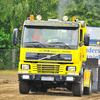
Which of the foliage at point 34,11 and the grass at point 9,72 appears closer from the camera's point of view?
the grass at point 9,72

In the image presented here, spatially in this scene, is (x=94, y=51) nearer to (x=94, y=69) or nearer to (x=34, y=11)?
(x=94, y=69)

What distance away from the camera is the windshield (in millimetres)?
13086

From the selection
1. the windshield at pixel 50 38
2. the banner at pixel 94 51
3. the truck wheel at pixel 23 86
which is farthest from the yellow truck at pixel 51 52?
the banner at pixel 94 51

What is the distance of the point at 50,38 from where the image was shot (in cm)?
1319

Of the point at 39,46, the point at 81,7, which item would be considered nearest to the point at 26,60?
the point at 39,46

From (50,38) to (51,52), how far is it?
572 mm

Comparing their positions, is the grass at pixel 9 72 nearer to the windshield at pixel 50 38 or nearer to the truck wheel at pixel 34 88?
the truck wheel at pixel 34 88

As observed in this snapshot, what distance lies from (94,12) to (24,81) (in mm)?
21084

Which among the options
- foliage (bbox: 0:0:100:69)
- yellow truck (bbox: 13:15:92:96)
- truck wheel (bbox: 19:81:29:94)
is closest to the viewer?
yellow truck (bbox: 13:15:92:96)

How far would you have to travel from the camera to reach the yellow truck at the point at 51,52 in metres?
13.0

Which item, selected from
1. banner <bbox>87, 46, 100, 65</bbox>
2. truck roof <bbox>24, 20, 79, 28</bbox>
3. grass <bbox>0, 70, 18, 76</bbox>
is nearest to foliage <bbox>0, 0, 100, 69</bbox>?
grass <bbox>0, 70, 18, 76</bbox>

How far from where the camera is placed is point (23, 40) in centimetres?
1326

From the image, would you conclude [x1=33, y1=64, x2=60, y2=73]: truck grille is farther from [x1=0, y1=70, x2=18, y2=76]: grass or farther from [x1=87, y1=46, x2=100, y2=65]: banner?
[x1=0, y1=70, x2=18, y2=76]: grass

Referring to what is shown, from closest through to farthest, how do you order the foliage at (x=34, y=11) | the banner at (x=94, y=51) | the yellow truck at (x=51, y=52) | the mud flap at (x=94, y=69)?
the yellow truck at (x=51, y=52)
the mud flap at (x=94, y=69)
the banner at (x=94, y=51)
the foliage at (x=34, y=11)
